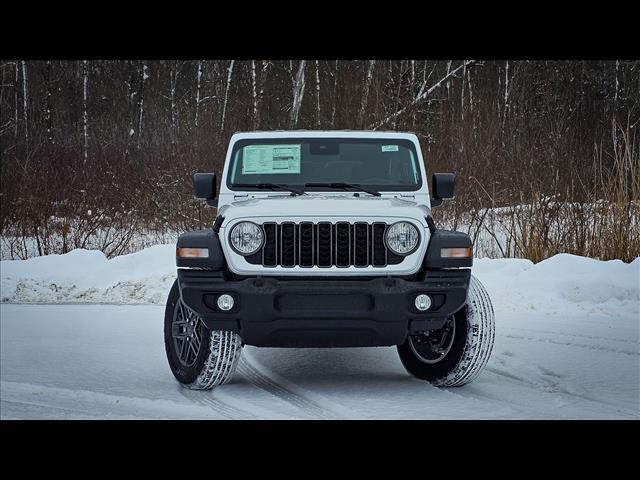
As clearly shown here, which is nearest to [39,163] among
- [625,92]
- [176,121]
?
[176,121]

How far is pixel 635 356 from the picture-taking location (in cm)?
703

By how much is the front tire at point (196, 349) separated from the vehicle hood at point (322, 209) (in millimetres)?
737

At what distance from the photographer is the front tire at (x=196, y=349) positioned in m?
5.45

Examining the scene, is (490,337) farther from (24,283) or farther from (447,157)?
(447,157)

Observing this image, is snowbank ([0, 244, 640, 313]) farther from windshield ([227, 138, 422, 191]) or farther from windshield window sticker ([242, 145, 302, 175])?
windshield window sticker ([242, 145, 302, 175])

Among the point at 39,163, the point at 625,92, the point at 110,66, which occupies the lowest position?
the point at 39,163

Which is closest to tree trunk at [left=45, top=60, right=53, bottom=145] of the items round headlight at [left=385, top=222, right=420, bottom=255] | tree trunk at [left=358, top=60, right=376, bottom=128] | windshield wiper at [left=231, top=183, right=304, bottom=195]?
tree trunk at [left=358, top=60, right=376, bottom=128]

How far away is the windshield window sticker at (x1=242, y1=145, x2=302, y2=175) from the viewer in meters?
6.42

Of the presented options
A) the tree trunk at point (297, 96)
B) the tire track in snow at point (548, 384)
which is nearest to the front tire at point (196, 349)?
the tire track in snow at point (548, 384)

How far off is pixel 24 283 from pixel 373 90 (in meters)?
8.15

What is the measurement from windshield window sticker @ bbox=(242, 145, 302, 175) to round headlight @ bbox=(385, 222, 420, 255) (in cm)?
135

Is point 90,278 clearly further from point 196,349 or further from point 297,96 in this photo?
point 297,96

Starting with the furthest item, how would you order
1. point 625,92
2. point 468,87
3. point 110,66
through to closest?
point 110,66 → point 468,87 → point 625,92

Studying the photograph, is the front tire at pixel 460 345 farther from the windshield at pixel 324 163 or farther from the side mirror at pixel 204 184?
the side mirror at pixel 204 184
